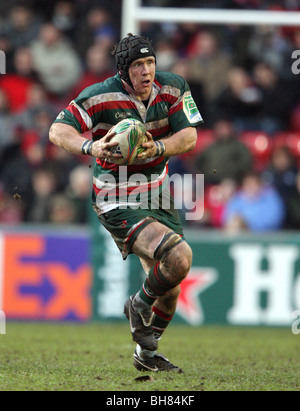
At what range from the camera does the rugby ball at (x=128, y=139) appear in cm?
557

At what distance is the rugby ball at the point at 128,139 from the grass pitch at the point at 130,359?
153cm

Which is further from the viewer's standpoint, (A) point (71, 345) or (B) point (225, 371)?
(A) point (71, 345)

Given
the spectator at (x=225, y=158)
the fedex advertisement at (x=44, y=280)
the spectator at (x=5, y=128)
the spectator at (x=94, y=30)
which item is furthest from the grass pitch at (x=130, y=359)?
the spectator at (x=94, y=30)

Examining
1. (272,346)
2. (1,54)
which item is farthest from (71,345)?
(1,54)

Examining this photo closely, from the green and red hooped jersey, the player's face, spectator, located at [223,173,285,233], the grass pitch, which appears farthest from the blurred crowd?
the player's face

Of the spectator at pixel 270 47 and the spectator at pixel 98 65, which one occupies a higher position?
the spectator at pixel 270 47

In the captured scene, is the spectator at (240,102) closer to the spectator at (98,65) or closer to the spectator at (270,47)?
the spectator at (270,47)

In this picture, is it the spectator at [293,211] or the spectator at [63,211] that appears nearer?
the spectator at [293,211]

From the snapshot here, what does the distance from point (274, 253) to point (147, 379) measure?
548cm

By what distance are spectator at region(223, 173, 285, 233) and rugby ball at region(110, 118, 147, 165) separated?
19.0ft
